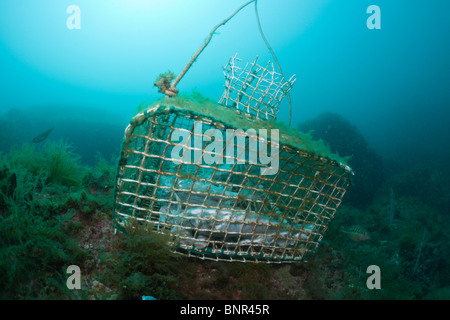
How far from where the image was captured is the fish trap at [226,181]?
2111 mm

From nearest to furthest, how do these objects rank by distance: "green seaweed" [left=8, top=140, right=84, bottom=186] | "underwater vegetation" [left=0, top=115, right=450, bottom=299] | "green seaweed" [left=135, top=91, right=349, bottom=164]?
1. "green seaweed" [left=135, top=91, right=349, bottom=164]
2. "underwater vegetation" [left=0, top=115, right=450, bottom=299]
3. "green seaweed" [left=8, top=140, right=84, bottom=186]

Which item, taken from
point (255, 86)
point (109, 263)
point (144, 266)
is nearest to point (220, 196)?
point (144, 266)

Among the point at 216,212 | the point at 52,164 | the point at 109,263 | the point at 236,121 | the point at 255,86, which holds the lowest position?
the point at 109,263

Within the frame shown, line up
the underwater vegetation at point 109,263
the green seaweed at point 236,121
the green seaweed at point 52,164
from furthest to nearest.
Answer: the green seaweed at point 52,164 → the underwater vegetation at point 109,263 → the green seaweed at point 236,121

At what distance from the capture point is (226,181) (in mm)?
2430

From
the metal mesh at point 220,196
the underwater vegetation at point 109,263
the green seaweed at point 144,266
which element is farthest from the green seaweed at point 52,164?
the green seaweed at point 144,266

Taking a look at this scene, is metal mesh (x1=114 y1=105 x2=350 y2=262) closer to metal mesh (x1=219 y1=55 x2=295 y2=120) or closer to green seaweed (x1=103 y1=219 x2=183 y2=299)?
green seaweed (x1=103 y1=219 x2=183 y2=299)

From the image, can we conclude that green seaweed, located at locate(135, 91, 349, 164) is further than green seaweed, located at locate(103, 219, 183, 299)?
No

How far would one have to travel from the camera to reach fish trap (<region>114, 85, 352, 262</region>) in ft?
6.93

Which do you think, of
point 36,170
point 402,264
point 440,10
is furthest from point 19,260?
→ point 440,10

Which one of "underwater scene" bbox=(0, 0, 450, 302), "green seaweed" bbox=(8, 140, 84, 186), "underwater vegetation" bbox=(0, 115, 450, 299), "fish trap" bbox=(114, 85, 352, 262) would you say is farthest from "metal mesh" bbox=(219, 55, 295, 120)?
"green seaweed" bbox=(8, 140, 84, 186)

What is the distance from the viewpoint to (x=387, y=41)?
72000mm

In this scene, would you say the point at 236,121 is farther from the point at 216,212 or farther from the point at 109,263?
the point at 109,263

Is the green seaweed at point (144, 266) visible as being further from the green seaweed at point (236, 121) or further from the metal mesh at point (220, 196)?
the green seaweed at point (236, 121)
